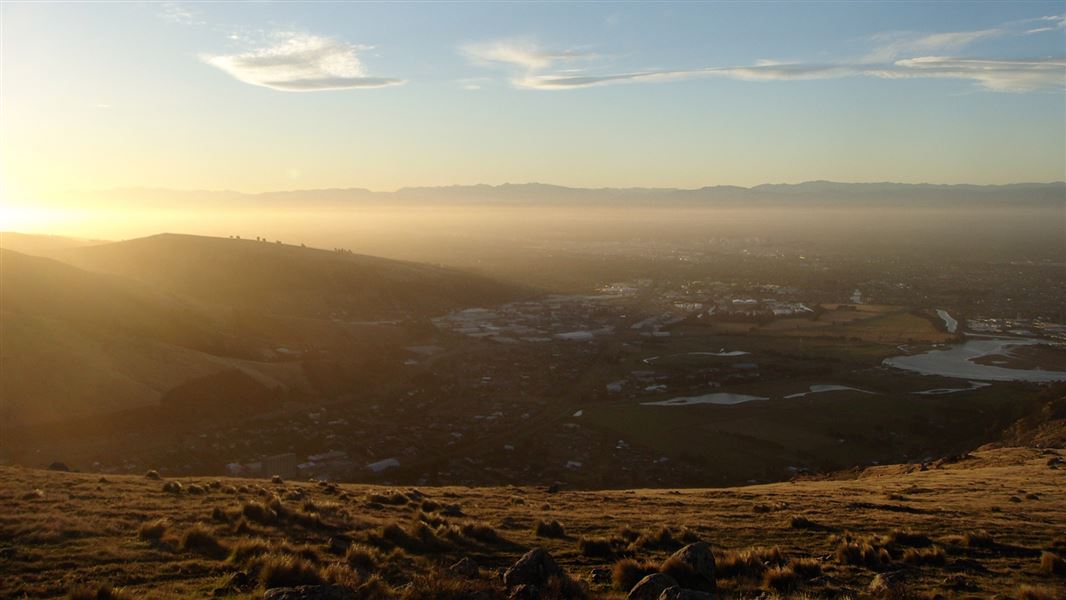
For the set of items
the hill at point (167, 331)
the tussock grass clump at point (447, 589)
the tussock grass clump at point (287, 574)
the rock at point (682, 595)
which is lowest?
the hill at point (167, 331)

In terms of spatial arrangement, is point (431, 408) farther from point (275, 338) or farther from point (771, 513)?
point (771, 513)

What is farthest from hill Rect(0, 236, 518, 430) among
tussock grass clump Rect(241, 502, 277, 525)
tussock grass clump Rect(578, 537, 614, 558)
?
tussock grass clump Rect(578, 537, 614, 558)

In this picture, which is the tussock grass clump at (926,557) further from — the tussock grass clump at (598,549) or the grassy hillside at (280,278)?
the grassy hillside at (280,278)

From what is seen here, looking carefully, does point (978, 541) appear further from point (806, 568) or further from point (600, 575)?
point (600, 575)

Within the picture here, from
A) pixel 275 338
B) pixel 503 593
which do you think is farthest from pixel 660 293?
pixel 503 593

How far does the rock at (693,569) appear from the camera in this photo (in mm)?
10523

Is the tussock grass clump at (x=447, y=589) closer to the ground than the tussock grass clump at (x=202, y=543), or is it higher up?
higher up

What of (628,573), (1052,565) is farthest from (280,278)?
(1052,565)

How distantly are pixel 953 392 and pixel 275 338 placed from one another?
56.2 m

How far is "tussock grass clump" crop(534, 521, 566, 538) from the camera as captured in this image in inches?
575

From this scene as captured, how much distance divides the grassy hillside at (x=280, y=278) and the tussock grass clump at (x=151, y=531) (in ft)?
246

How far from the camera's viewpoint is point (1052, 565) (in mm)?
12094

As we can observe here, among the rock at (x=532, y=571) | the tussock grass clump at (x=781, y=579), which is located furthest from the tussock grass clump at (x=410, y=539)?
the tussock grass clump at (x=781, y=579)

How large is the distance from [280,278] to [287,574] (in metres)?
92.2
